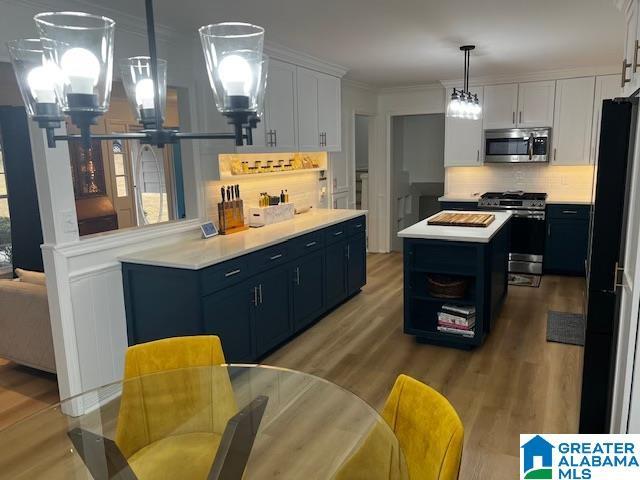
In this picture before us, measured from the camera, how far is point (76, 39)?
1259 mm

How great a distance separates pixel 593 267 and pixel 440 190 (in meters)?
5.96

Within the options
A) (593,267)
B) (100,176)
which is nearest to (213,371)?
(593,267)

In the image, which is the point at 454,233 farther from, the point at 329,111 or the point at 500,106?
the point at 500,106

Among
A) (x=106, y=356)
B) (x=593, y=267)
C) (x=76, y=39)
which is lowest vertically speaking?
(x=106, y=356)

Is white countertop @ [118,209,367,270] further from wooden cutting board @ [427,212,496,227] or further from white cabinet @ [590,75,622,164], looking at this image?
white cabinet @ [590,75,622,164]

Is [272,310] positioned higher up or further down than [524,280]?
higher up

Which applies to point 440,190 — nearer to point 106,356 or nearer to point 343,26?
point 343,26

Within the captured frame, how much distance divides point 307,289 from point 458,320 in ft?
4.25

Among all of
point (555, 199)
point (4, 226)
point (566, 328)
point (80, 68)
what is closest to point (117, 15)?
point (80, 68)

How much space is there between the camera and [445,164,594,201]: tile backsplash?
20.7 feet

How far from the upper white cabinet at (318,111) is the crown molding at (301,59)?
52 millimetres

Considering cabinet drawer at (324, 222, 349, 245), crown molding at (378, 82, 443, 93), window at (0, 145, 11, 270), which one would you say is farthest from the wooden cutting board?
window at (0, 145, 11, 270)

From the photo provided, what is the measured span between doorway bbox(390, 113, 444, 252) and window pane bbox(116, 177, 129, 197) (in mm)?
3931

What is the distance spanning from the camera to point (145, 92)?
1.64 meters
